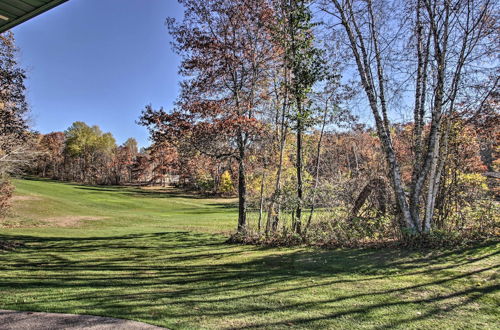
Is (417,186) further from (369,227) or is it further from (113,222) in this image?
(113,222)

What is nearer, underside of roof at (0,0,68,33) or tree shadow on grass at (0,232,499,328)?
underside of roof at (0,0,68,33)

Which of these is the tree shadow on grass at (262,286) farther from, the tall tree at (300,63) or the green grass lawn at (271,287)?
the tall tree at (300,63)

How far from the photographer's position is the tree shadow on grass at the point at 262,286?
3.39 meters

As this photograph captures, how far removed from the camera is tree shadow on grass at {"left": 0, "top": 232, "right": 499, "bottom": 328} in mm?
3391

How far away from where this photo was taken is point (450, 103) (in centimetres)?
674

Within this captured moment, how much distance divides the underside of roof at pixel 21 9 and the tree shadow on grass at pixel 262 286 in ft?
10.2

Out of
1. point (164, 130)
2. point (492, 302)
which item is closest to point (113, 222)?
point (164, 130)

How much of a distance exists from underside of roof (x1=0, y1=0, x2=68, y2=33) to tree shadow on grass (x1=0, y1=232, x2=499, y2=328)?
10.2 ft

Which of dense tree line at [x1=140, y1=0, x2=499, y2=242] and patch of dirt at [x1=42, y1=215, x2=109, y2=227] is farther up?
dense tree line at [x1=140, y1=0, x2=499, y2=242]

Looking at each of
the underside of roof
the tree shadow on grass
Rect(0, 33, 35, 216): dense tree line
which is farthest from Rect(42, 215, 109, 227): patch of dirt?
the underside of roof

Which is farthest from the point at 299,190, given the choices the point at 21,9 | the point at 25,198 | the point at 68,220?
the point at 25,198

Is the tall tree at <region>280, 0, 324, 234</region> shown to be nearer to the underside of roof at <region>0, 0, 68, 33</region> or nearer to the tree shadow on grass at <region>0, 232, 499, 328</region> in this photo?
the tree shadow on grass at <region>0, 232, 499, 328</region>

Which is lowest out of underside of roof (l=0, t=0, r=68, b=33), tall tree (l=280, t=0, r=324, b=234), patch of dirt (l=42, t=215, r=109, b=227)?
patch of dirt (l=42, t=215, r=109, b=227)

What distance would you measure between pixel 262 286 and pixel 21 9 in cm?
427
